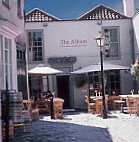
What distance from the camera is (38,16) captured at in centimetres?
1891

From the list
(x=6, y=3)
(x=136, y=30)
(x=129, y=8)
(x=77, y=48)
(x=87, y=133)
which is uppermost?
(x=129, y=8)

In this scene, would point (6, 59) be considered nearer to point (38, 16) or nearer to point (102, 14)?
point (38, 16)

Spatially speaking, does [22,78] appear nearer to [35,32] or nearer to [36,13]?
[35,32]

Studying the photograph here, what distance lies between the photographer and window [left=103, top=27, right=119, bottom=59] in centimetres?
1856

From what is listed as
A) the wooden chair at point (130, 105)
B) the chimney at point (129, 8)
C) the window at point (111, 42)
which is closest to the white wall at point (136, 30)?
the window at point (111, 42)

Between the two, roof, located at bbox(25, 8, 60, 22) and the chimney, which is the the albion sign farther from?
the chimney

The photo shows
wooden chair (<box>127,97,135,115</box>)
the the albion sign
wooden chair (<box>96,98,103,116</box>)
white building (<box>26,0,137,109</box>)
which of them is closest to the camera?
wooden chair (<box>127,97,135,115</box>)

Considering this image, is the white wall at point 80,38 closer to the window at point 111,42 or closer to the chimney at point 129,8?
the window at point 111,42

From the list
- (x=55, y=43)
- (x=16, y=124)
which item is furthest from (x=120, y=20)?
(x=16, y=124)

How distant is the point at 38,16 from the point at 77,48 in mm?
3205

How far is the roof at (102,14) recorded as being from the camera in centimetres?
1881

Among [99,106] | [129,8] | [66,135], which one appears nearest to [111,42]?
[129,8]

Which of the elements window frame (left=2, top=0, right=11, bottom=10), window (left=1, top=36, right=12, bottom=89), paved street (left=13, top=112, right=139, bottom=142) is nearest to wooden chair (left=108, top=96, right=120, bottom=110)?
paved street (left=13, top=112, right=139, bottom=142)

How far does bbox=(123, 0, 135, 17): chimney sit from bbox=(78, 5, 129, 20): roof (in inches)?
34.5
